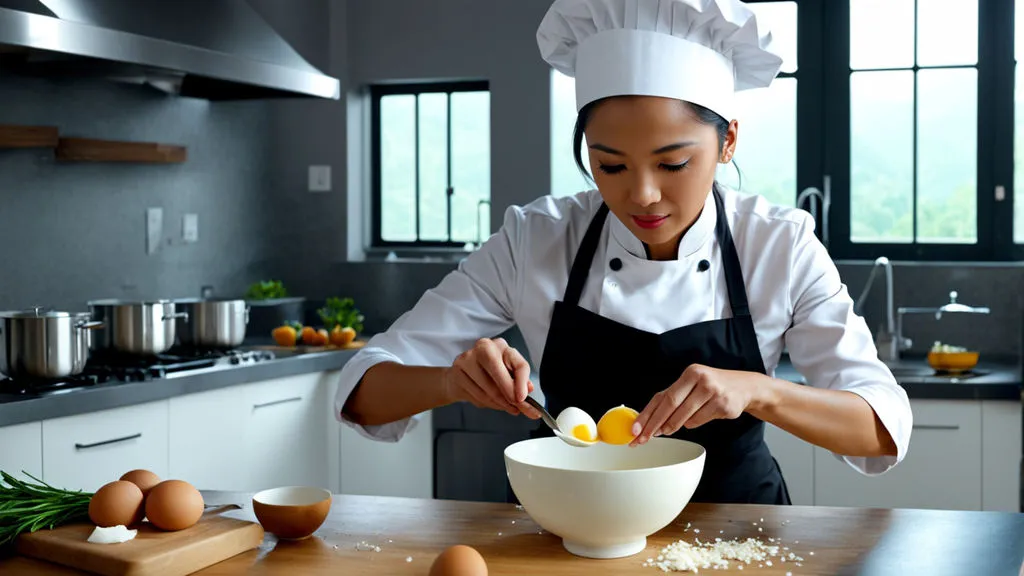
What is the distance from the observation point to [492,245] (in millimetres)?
2059

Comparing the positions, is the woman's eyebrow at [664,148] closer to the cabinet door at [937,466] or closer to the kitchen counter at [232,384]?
the kitchen counter at [232,384]

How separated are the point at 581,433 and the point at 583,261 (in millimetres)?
528

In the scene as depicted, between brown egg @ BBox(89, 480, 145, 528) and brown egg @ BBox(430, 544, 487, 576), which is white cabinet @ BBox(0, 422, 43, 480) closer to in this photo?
brown egg @ BBox(89, 480, 145, 528)

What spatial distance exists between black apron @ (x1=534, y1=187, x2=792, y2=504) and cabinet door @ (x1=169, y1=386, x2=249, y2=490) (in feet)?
4.60

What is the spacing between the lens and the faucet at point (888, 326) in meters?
3.63

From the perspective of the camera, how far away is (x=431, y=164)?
447 centimetres

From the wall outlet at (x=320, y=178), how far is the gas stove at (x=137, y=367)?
0.98 metres

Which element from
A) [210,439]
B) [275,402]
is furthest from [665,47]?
[275,402]

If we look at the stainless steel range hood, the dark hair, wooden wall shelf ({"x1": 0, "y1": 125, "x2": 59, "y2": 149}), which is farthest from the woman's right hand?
wooden wall shelf ({"x1": 0, "y1": 125, "x2": 59, "y2": 149})

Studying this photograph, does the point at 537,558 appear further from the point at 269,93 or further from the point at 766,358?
the point at 269,93

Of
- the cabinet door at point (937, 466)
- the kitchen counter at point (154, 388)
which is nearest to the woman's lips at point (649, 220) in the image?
the kitchen counter at point (154, 388)

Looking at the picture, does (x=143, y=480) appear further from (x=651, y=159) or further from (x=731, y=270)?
(x=731, y=270)

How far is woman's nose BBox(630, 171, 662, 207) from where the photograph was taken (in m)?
1.60

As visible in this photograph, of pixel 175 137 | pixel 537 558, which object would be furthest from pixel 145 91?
pixel 537 558
